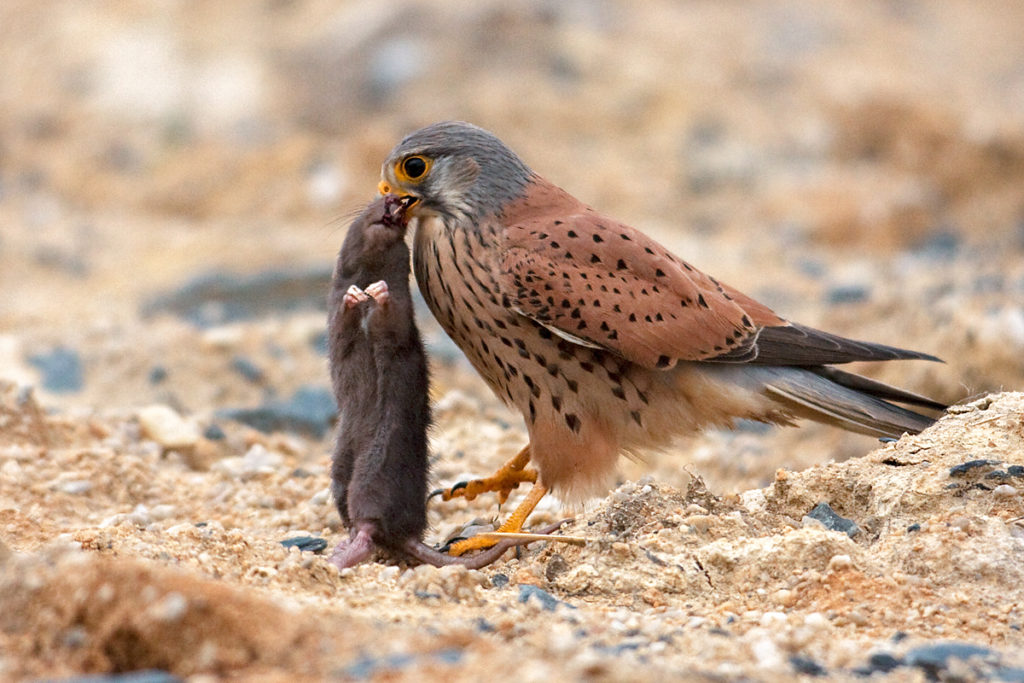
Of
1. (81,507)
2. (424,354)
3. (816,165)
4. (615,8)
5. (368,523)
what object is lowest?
(81,507)

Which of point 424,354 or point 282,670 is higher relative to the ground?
point 424,354

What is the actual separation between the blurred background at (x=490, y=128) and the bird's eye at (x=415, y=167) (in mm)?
4280

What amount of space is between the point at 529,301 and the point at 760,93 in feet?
32.6

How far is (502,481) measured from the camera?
5281mm

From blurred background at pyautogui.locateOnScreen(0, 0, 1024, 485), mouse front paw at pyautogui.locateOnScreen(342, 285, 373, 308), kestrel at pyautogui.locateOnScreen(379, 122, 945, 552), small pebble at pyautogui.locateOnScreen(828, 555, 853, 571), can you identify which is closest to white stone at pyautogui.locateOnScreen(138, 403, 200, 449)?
kestrel at pyautogui.locateOnScreen(379, 122, 945, 552)

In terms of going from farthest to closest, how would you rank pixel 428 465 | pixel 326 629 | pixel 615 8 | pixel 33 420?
1. pixel 615 8
2. pixel 33 420
3. pixel 428 465
4. pixel 326 629

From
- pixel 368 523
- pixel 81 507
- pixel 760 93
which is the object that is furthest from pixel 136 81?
pixel 368 523

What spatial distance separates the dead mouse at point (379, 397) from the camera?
4.50m

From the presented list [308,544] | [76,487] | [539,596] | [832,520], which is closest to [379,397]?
[308,544]

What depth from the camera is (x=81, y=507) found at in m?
5.18

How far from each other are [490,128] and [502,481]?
7.70m

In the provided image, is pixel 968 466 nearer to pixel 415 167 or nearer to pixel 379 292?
pixel 379 292

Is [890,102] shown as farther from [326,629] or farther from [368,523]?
[326,629]

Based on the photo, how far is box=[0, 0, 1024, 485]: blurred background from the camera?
10.9m
